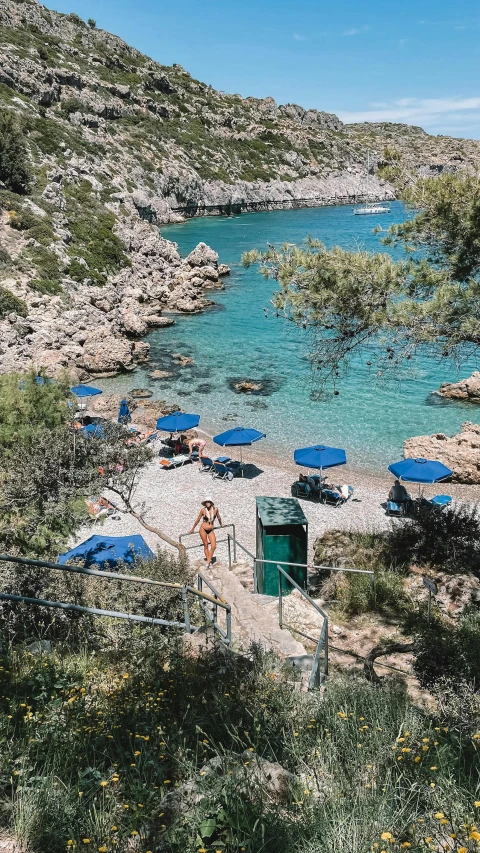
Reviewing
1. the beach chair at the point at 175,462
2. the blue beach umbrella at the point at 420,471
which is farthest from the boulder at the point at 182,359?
the blue beach umbrella at the point at 420,471

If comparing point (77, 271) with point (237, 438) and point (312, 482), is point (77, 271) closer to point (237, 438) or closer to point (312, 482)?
point (237, 438)

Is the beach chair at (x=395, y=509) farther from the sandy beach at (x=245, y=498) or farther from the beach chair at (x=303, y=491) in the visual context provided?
the beach chair at (x=303, y=491)

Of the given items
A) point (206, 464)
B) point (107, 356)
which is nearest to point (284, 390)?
point (206, 464)

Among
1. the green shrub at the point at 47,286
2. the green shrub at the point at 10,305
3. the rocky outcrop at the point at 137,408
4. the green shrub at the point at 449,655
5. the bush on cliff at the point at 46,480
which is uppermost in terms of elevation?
the green shrub at the point at 47,286

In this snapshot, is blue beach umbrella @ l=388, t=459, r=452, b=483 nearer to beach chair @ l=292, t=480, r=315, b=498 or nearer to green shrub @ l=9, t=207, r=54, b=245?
beach chair @ l=292, t=480, r=315, b=498

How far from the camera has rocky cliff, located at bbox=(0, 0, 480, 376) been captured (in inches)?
1325

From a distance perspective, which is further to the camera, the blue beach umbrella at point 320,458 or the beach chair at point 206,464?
the beach chair at point 206,464

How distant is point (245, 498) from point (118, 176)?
216ft

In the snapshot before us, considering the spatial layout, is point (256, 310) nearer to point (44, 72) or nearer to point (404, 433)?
point (404, 433)

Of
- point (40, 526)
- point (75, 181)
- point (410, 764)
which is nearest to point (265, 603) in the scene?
point (40, 526)

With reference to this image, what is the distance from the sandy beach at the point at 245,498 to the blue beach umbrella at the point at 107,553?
223 cm

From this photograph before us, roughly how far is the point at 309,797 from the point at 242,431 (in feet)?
56.9

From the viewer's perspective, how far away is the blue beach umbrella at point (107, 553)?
11500mm

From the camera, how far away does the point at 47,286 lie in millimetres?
37219
